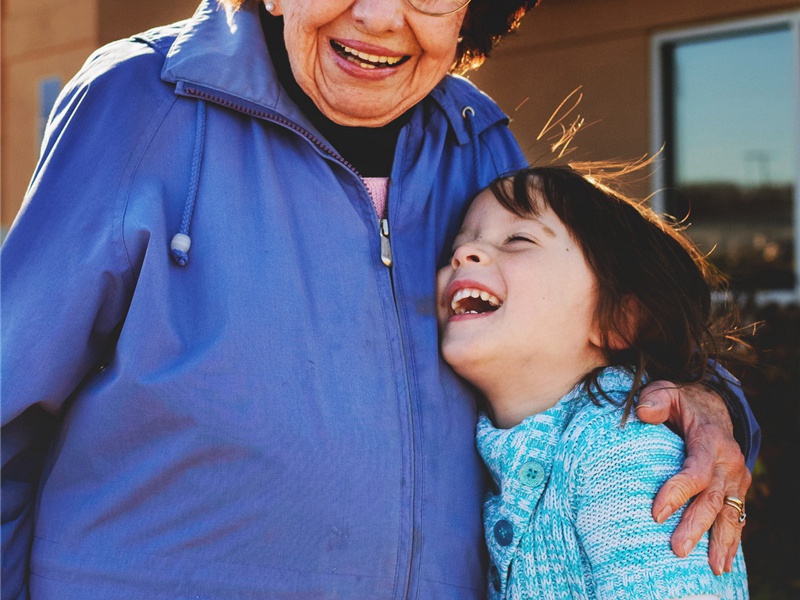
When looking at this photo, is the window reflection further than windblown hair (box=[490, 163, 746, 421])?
Yes

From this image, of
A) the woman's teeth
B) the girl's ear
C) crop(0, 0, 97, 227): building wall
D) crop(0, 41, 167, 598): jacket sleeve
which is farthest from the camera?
crop(0, 0, 97, 227): building wall

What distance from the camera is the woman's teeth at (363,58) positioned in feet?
6.57

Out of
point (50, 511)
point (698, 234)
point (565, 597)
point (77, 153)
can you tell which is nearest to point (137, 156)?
point (77, 153)

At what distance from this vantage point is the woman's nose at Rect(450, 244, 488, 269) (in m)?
2.10

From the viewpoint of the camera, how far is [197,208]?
1808 mm

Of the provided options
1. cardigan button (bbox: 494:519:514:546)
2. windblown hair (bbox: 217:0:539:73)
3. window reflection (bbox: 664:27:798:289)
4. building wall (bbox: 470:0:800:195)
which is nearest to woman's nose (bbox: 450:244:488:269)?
cardigan button (bbox: 494:519:514:546)

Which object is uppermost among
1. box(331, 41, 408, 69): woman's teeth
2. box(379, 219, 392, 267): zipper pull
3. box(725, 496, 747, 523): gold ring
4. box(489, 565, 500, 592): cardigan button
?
box(331, 41, 408, 69): woman's teeth

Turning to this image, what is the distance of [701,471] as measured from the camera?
73.5 inches

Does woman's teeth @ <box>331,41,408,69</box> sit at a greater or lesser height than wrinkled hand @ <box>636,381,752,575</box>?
greater

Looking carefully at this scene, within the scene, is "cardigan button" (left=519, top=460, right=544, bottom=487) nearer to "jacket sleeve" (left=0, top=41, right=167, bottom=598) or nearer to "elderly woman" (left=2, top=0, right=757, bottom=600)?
"elderly woman" (left=2, top=0, right=757, bottom=600)

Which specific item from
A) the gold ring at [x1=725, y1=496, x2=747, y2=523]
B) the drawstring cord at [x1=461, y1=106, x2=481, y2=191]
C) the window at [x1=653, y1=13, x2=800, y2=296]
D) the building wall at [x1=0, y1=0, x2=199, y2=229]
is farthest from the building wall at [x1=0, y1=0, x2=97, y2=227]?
the gold ring at [x1=725, y1=496, x2=747, y2=523]

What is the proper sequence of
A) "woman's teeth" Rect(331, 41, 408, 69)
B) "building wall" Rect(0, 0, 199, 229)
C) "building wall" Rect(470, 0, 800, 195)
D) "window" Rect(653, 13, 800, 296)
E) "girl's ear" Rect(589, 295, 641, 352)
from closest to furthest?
"woman's teeth" Rect(331, 41, 408, 69) → "girl's ear" Rect(589, 295, 641, 352) → "window" Rect(653, 13, 800, 296) → "building wall" Rect(470, 0, 800, 195) → "building wall" Rect(0, 0, 199, 229)

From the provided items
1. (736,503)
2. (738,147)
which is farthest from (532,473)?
(738,147)

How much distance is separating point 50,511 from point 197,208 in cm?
63
